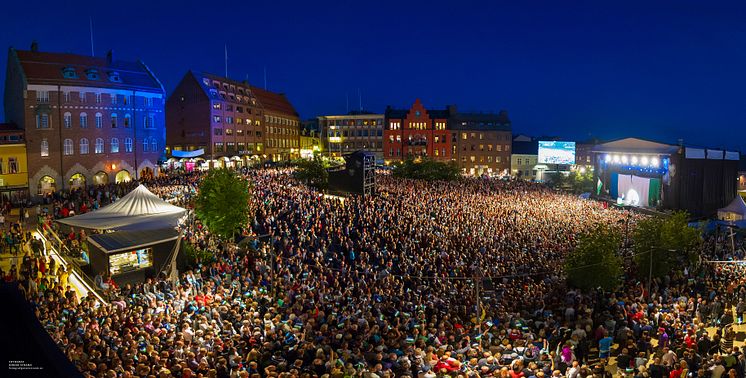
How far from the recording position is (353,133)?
262 feet

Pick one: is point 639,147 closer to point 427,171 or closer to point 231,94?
point 427,171

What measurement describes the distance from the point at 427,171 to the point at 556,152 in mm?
24788

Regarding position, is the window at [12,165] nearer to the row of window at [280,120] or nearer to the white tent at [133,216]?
the white tent at [133,216]

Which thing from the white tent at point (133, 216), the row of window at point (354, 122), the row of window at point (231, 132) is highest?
the row of window at point (354, 122)

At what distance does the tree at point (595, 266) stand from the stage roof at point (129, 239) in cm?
1424

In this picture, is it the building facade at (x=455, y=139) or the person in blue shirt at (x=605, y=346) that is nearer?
the person in blue shirt at (x=605, y=346)

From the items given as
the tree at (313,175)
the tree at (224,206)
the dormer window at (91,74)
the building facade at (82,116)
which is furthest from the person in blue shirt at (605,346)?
the dormer window at (91,74)

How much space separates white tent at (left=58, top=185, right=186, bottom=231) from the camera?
16.7 meters

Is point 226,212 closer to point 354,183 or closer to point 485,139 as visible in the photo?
point 354,183

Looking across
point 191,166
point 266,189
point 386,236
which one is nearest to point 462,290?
point 386,236

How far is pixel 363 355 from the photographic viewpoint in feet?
33.7

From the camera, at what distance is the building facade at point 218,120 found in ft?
199

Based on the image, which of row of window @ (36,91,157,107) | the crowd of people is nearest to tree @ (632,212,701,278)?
the crowd of people

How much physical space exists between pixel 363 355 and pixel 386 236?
11.7m
